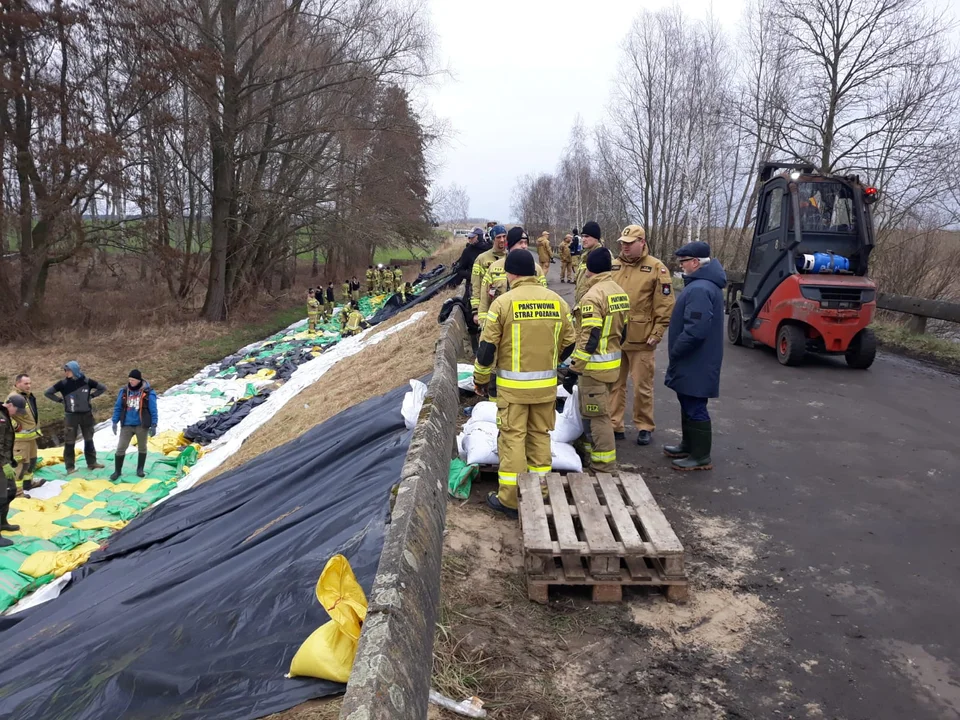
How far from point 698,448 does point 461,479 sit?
2.22 m

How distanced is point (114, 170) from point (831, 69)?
70.3ft

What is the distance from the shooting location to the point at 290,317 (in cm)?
2838

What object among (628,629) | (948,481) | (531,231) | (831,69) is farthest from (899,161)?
(531,231)

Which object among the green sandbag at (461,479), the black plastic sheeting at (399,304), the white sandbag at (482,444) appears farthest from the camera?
the black plastic sheeting at (399,304)

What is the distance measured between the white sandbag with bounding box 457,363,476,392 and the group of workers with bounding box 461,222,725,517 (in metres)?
0.54

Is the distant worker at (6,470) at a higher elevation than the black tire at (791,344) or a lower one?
lower

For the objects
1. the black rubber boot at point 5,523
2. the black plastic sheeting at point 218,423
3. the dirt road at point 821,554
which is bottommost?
the black rubber boot at point 5,523

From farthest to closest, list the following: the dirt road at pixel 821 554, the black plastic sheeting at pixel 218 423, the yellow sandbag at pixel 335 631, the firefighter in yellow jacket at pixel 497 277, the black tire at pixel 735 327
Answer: the black plastic sheeting at pixel 218 423 < the black tire at pixel 735 327 < the firefighter in yellow jacket at pixel 497 277 < the dirt road at pixel 821 554 < the yellow sandbag at pixel 335 631

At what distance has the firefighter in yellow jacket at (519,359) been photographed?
4.87 m

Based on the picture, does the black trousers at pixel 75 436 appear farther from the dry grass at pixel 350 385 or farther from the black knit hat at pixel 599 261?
the black knit hat at pixel 599 261

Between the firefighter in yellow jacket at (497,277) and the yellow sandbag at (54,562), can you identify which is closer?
the firefighter in yellow jacket at (497,277)

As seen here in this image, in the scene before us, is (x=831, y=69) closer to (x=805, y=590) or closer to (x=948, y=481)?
(x=948, y=481)

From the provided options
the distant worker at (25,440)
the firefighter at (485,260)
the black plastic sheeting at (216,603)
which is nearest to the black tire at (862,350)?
the firefighter at (485,260)

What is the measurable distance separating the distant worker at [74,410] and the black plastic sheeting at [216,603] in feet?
14.9
